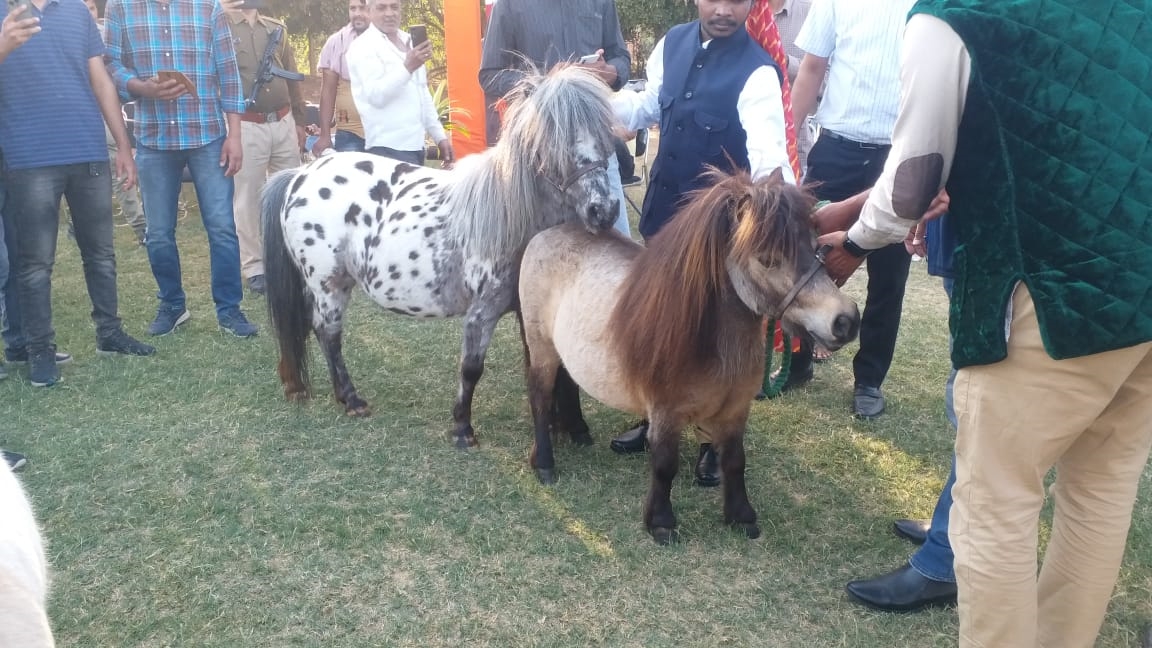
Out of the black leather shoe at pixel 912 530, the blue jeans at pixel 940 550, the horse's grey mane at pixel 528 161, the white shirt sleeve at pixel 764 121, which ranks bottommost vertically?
the black leather shoe at pixel 912 530

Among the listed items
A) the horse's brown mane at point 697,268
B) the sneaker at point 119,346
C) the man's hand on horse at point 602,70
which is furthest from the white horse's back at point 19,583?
the sneaker at point 119,346

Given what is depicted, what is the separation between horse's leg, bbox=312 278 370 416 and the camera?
3971 millimetres

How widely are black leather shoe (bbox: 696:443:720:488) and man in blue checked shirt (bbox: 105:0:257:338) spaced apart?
11.0 feet

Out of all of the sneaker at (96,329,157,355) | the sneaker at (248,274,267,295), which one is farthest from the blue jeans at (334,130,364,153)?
the sneaker at (96,329,157,355)

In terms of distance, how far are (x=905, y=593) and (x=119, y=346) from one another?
4690 mm

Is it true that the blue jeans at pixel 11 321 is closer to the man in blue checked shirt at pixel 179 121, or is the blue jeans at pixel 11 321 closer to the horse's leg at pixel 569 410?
the man in blue checked shirt at pixel 179 121

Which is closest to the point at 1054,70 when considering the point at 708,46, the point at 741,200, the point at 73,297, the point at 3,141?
the point at 741,200

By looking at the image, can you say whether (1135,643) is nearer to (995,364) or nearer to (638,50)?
(995,364)

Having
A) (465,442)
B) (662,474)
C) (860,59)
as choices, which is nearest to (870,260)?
(860,59)

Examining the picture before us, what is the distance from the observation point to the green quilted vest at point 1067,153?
61.2 inches

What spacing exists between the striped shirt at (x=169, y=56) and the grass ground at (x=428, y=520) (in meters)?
1.49

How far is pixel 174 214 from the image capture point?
201 inches

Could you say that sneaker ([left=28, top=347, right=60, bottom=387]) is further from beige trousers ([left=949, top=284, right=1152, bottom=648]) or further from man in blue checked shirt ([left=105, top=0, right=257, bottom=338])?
beige trousers ([left=949, top=284, right=1152, bottom=648])

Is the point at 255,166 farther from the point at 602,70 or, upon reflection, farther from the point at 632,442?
the point at 632,442
